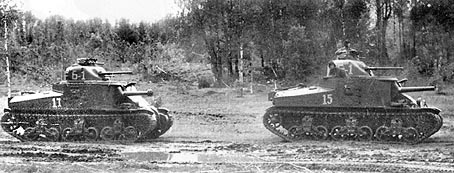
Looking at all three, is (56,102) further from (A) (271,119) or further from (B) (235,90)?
(B) (235,90)

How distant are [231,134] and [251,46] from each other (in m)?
16.1

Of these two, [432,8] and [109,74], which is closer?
[109,74]

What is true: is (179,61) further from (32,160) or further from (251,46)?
(32,160)

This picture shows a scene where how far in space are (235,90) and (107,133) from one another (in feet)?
50.9

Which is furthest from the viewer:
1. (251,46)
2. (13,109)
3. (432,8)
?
(251,46)

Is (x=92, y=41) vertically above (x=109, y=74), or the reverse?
(x=92, y=41)

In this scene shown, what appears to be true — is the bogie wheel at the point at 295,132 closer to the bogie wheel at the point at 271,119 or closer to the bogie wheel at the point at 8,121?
the bogie wheel at the point at 271,119

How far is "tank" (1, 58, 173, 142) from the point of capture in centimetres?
1950

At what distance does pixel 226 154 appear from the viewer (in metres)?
16.5

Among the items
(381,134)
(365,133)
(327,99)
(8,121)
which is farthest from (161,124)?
(381,134)

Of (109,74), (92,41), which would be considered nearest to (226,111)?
(109,74)

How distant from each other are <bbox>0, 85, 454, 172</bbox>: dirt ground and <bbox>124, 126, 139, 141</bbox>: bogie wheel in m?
0.43

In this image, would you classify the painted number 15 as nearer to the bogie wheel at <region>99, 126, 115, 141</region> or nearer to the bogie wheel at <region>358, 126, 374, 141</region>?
the bogie wheel at <region>358, 126, 374, 141</region>

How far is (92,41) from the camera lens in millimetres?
44031
